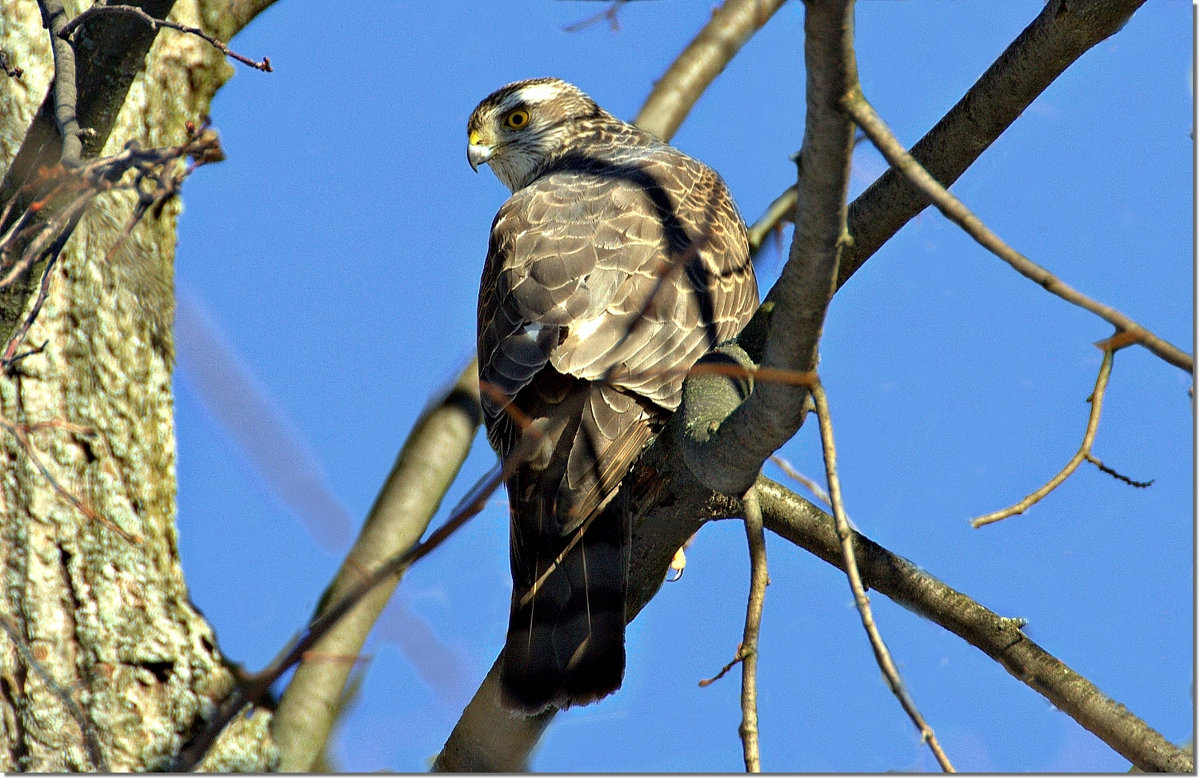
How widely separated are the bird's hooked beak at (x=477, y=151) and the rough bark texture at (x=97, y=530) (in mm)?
2102

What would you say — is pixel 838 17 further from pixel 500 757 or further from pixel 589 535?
pixel 500 757

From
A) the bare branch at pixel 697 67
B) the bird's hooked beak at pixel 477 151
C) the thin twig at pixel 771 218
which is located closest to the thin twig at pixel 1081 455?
the thin twig at pixel 771 218

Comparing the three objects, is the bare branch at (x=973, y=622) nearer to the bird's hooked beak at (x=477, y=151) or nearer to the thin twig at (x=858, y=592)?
the thin twig at (x=858, y=592)

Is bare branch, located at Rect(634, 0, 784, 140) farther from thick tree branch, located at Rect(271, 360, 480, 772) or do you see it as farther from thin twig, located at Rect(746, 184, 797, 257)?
thick tree branch, located at Rect(271, 360, 480, 772)

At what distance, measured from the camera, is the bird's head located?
5.66 metres

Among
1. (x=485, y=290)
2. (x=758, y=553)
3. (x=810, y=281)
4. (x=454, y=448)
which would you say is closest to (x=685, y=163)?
(x=485, y=290)

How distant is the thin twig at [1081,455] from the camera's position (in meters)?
1.93

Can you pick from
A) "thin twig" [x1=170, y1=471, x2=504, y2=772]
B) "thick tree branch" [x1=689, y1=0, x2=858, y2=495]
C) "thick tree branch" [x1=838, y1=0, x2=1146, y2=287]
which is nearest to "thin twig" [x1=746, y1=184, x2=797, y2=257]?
"thick tree branch" [x1=838, y1=0, x2=1146, y2=287]

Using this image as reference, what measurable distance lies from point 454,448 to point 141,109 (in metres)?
2.25

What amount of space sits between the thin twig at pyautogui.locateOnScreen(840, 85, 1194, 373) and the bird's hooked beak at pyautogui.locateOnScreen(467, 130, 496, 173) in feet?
13.3

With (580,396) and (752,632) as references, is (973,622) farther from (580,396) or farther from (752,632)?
(580,396)

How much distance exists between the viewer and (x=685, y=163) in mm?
4684

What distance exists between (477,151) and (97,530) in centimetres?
299

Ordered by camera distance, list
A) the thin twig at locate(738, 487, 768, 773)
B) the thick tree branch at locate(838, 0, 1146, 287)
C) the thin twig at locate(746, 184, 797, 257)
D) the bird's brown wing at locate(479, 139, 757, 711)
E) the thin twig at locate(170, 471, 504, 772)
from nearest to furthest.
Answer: the thin twig at locate(170, 471, 504, 772)
the thin twig at locate(738, 487, 768, 773)
the thick tree branch at locate(838, 0, 1146, 287)
the bird's brown wing at locate(479, 139, 757, 711)
the thin twig at locate(746, 184, 797, 257)
